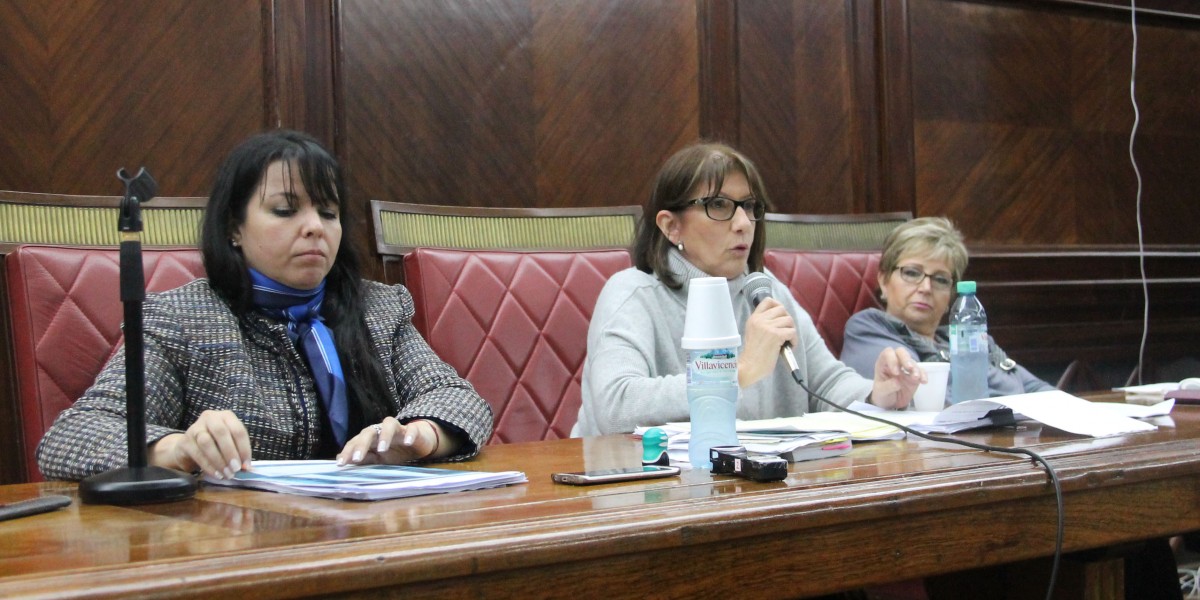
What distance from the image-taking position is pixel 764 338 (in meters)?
1.61

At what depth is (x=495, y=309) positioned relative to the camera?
2.28 m

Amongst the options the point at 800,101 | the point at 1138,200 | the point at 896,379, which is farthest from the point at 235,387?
the point at 1138,200

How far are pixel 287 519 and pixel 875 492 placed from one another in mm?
511

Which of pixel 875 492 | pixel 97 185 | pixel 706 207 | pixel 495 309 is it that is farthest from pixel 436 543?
pixel 97 185

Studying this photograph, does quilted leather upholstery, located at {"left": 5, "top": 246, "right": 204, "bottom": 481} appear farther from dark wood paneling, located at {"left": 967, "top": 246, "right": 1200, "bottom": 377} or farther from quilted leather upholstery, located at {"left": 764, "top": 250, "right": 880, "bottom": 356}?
dark wood paneling, located at {"left": 967, "top": 246, "right": 1200, "bottom": 377}

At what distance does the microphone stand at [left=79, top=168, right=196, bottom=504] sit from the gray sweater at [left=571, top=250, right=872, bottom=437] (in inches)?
30.9

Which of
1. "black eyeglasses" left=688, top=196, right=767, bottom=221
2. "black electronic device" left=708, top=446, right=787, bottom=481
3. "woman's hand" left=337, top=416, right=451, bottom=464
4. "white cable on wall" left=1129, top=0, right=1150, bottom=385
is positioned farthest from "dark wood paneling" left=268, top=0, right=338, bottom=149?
"white cable on wall" left=1129, top=0, right=1150, bottom=385

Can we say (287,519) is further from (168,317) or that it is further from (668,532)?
(168,317)

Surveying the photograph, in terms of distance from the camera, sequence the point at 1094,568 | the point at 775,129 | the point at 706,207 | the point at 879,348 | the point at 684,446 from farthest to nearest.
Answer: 1. the point at 775,129
2. the point at 879,348
3. the point at 706,207
4. the point at 684,446
5. the point at 1094,568

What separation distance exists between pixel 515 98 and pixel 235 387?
143 centimetres

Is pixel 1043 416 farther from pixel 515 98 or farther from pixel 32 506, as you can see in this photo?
pixel 515 98

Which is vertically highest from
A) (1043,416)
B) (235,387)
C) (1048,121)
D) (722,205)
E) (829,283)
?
(1048,121)

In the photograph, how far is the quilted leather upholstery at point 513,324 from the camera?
7.29ft

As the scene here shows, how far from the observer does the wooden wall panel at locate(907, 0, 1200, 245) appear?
3.39m
